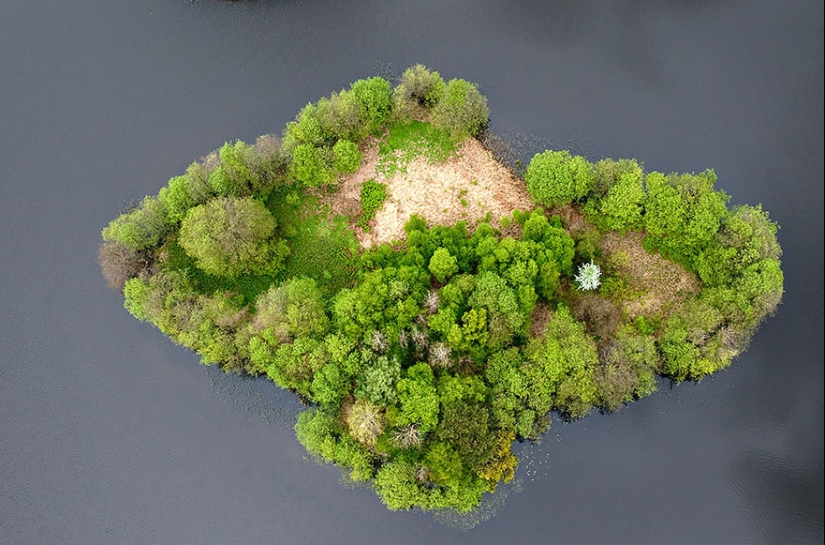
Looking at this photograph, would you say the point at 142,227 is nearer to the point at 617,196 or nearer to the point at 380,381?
the point at 380,381

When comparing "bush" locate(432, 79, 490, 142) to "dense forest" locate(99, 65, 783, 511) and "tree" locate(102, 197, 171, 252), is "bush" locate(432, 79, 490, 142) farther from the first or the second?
"tree" locate(102, 197, 171, 252)

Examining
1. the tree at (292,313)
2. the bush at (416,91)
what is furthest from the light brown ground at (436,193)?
the tree at (292,313)

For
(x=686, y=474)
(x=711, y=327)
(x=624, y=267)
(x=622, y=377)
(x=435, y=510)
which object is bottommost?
(x=435, y=510)

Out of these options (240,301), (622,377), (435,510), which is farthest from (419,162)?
(435,510)

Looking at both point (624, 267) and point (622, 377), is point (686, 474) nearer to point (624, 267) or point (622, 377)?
point (622, 377)

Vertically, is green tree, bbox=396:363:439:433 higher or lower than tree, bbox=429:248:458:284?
lower

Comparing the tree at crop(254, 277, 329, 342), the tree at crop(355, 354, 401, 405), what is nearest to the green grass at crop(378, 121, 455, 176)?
the tree at crop(254, 277, 329, 342)
